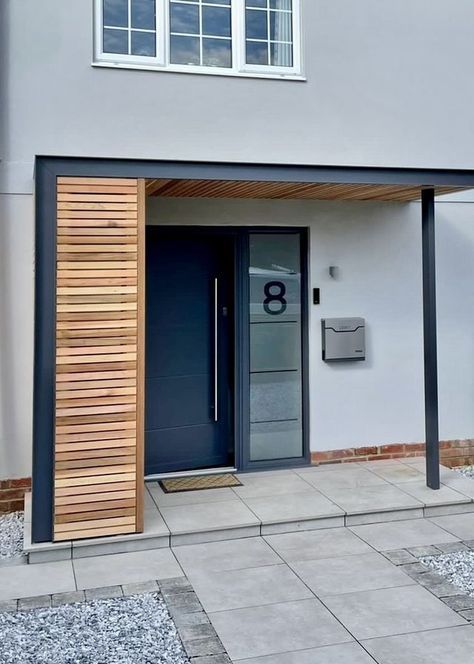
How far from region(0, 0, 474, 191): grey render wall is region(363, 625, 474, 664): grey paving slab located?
3.66 metres

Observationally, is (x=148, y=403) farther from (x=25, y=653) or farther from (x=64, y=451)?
(x=25, y=653)

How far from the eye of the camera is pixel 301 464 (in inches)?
277

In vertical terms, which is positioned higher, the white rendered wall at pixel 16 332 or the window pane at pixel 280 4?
the window pane at pixel 280 4

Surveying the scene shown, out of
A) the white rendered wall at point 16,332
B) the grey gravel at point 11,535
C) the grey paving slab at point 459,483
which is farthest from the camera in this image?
the grey paving slab at point 459,483

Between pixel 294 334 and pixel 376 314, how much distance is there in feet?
2.98

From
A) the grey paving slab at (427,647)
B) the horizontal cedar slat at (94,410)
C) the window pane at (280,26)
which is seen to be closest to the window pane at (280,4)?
the window pane at (280,26)

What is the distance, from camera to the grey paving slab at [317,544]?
5.02 metres

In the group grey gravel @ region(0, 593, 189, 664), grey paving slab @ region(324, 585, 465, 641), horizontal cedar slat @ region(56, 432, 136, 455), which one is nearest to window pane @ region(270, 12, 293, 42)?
horizontal cedar slat @ region(56, 432, 136, 455)

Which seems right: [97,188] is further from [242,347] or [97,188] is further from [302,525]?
[302,525]

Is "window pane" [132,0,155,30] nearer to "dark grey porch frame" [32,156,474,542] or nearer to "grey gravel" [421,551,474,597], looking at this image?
"dark grey porch frame" [32,156,474,542]


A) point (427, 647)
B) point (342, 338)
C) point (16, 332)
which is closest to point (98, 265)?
point (16, 332)

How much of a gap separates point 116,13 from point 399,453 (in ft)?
16.7

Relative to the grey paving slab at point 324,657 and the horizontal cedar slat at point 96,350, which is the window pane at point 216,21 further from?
the grey paving slab at point 324,657

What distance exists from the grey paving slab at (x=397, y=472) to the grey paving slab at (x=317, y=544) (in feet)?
3.97
